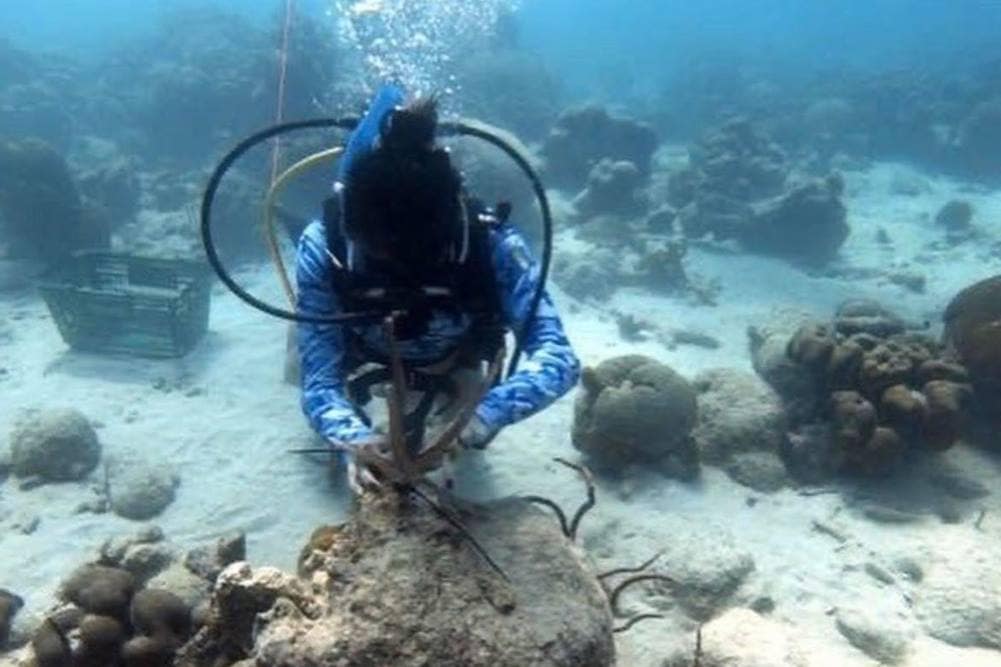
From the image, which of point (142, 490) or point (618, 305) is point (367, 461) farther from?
point (618, 305)

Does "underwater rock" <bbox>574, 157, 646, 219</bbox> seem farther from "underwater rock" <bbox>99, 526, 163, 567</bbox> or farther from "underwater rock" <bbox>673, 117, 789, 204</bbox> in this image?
"underwater rock" <bbox>99, 526, 163, 567</bbox>

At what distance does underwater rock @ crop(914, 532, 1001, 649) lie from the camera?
16.1ft

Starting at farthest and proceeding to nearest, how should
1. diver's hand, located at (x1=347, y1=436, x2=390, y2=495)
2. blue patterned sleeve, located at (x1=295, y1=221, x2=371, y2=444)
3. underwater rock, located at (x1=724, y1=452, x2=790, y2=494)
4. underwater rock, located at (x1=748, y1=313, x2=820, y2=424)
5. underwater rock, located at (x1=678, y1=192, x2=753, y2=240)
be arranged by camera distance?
1. underwater rock, located at (x1=678, y1=192, x2=753, y2=240)
2. underwater rock, located at (x1=748, y1=313, x2=820, y2=424)
3. underwater rock, located at (x1=724, y1=452, x2=790, y2=494)
4. blue patterned sleeve, located at (x1=295, y1=221, x2=371, y2=444)
5. diver's hand, located at (x1=347, y1=436, x2=390, y2=495)

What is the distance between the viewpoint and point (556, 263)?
42.1 feet

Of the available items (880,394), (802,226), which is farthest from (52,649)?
(802,226)

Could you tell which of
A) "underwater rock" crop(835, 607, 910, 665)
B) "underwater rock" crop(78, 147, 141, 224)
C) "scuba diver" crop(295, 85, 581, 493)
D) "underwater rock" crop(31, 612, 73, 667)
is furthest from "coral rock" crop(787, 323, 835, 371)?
"underwater rock" crop(78, 147, 141, 224)

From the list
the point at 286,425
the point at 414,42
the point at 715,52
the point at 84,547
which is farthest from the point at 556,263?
the point at 715,52

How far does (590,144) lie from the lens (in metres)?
17.0

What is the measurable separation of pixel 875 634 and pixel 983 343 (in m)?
3.52

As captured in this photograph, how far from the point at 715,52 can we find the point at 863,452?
34768mm

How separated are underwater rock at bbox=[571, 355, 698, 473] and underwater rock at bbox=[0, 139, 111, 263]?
1027 cm

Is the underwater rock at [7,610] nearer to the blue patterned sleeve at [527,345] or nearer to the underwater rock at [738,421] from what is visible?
the blue patterned sleeve at [527,345]

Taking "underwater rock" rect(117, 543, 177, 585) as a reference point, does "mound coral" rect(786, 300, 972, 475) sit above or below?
above

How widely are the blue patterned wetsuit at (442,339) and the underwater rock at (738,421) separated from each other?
11.9ft
